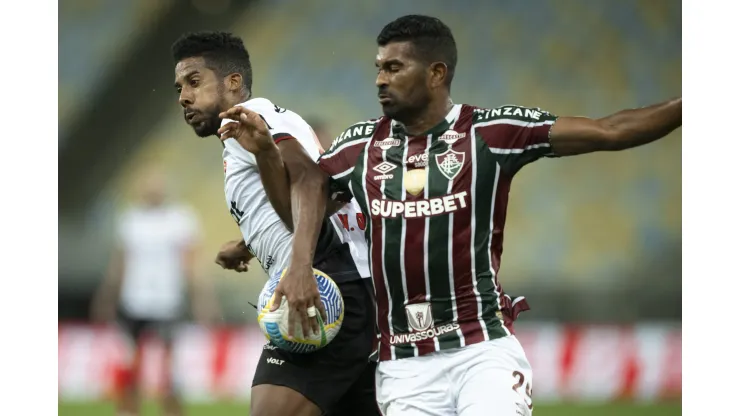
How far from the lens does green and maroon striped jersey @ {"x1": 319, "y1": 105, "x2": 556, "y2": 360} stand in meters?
3.32

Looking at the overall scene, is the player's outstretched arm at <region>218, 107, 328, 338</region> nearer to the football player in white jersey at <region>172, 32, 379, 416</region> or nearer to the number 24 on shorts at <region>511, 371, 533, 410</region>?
the football player in white jersey at <region>172, 32, 379, 416</region>

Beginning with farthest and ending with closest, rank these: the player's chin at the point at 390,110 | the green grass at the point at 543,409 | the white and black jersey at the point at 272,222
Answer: the green grass at the point at 543,409
the white and black jersey at the point at 272,222
the player's chin at the point at 390,110

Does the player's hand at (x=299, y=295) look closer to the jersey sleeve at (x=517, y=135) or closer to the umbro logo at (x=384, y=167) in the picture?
the umbro logo at (x=384, y=167)

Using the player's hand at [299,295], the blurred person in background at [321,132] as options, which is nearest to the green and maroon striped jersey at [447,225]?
the player's hand at [299,295]

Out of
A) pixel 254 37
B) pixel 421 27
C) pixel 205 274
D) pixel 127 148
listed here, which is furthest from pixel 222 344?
pixel 421 27

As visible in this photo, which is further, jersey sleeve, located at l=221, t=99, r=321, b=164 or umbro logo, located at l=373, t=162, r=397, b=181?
jersey sleeve, located at l=221, t=99, r=321, b=164

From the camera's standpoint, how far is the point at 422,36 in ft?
11.5

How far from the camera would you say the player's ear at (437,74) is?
352 cm

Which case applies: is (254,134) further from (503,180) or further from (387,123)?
(503,180)

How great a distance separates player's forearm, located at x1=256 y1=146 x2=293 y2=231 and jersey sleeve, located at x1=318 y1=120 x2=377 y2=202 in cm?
15

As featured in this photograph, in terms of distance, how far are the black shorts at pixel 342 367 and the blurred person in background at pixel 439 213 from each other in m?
0.32

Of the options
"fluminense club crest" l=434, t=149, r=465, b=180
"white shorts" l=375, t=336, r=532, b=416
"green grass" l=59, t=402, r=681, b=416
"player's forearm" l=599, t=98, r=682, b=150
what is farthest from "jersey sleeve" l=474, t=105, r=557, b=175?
"green grass" l=59, t=402, r=681, b=416

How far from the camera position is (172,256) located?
28.5 feet

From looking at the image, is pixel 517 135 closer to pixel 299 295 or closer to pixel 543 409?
pixel 299 295
